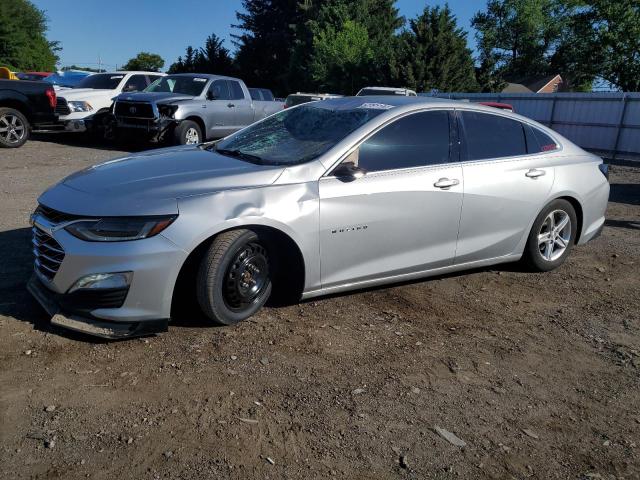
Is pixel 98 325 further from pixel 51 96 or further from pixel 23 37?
pixel 23 37

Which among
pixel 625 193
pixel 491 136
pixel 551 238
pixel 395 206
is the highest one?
pixel 491 136

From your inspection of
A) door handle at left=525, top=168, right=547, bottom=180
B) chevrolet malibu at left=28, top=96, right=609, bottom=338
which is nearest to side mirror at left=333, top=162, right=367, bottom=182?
chevrolet malibu at left=28, top=96, right=609, bottom=338

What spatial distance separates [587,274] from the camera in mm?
5770

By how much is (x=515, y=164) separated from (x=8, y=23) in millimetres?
58460

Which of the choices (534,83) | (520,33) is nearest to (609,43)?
(534,83)

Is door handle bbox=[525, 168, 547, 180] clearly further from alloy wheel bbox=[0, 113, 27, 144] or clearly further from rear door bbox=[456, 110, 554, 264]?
alloy wheel bbox=[0, 113, 27, 144]

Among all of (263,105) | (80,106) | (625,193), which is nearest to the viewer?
(625,193)

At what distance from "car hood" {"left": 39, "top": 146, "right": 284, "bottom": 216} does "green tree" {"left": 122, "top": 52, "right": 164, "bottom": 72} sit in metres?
72.7

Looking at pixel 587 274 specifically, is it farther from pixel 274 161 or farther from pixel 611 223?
pixel 274 161

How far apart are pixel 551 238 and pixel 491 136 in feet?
4.06

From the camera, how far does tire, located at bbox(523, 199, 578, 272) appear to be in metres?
5.41

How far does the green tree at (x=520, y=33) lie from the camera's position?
69500 mm

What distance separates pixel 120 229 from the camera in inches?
139

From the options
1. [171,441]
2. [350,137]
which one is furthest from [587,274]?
[171,441]
